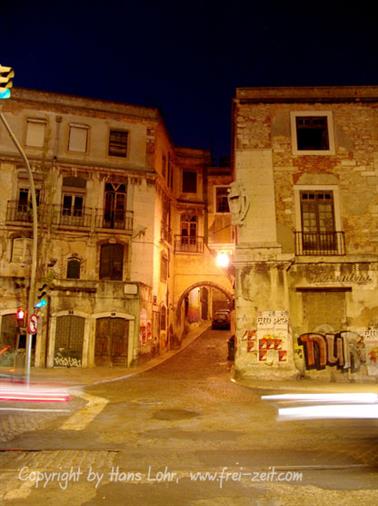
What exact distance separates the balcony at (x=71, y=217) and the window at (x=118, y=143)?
4.17m

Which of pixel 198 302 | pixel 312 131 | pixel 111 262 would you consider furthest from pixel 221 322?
pixel 312 131

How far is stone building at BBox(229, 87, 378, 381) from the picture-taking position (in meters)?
15.1

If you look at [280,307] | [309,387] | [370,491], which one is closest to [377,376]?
[309,387]

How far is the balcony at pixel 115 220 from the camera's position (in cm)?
2392

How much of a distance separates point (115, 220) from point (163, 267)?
187 inches

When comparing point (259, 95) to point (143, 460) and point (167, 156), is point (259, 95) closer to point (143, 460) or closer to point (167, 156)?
point (167, 156)

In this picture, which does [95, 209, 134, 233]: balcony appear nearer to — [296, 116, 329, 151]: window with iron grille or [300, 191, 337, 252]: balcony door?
[296, 116, 329, 151]: window with iron grille

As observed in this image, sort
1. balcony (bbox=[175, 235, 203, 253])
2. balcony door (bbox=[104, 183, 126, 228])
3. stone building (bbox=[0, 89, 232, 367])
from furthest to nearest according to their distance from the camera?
1. balcony (bbox=[175, 235, 203, 253])
2. balcony door (bbox=[104, 183, 126, 228])
3. stone building (bbox=[0, 89, 232, 367])

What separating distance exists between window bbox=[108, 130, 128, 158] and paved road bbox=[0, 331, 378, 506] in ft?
59.0

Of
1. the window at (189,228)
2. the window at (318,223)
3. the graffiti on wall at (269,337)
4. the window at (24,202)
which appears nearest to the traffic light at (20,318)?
the graffiti on wall at (269,337)

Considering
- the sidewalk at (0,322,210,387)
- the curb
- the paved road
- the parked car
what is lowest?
the sidewalk at (0,322,210,387)

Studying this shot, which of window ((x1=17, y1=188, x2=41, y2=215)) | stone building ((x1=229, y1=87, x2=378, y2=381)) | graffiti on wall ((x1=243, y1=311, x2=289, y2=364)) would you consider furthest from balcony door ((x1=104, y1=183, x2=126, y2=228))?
graffiti on wall ((x1=243, y1=311, x2=289, y2=364))

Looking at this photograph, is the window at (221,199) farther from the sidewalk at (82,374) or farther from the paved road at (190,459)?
the paved road at (190,459)

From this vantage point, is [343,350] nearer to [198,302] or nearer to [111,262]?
[111,262]
